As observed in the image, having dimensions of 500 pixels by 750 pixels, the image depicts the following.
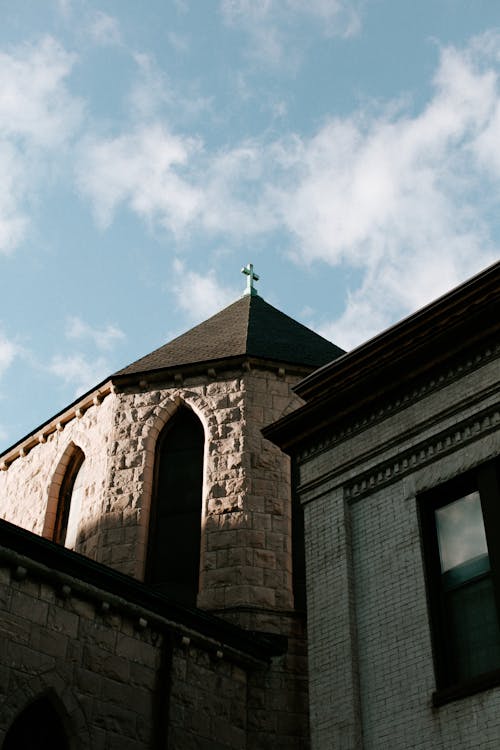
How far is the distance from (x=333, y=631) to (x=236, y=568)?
5222 mm

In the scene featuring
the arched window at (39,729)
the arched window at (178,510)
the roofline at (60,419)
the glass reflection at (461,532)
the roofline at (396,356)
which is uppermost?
the roofline at (60,419)

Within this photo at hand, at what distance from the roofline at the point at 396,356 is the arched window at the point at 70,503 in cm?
659

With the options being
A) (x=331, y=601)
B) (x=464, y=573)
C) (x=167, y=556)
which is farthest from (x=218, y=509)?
(x=464, y=573)

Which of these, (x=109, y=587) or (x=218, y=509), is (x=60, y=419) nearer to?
(x=218, y=509)

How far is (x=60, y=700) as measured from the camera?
12055mm

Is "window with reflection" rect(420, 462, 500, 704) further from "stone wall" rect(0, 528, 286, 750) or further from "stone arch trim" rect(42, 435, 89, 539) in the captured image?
"stone arch trim" rect(42, 435, 89, 539)

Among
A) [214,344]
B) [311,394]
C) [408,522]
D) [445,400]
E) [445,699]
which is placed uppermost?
[214,344]

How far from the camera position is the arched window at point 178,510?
58.1 feet

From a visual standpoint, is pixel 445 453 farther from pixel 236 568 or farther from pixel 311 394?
pixel 236 568

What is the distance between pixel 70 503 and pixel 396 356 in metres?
9.33

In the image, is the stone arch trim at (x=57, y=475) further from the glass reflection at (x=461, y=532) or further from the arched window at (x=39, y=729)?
the glass reflection at (x=461, y=532)

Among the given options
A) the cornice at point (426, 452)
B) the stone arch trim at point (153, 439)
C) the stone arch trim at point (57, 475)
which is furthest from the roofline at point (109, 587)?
the stone arch trim at point (57, 475)

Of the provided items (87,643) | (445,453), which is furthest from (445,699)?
(87,643)

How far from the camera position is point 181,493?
1870cm
